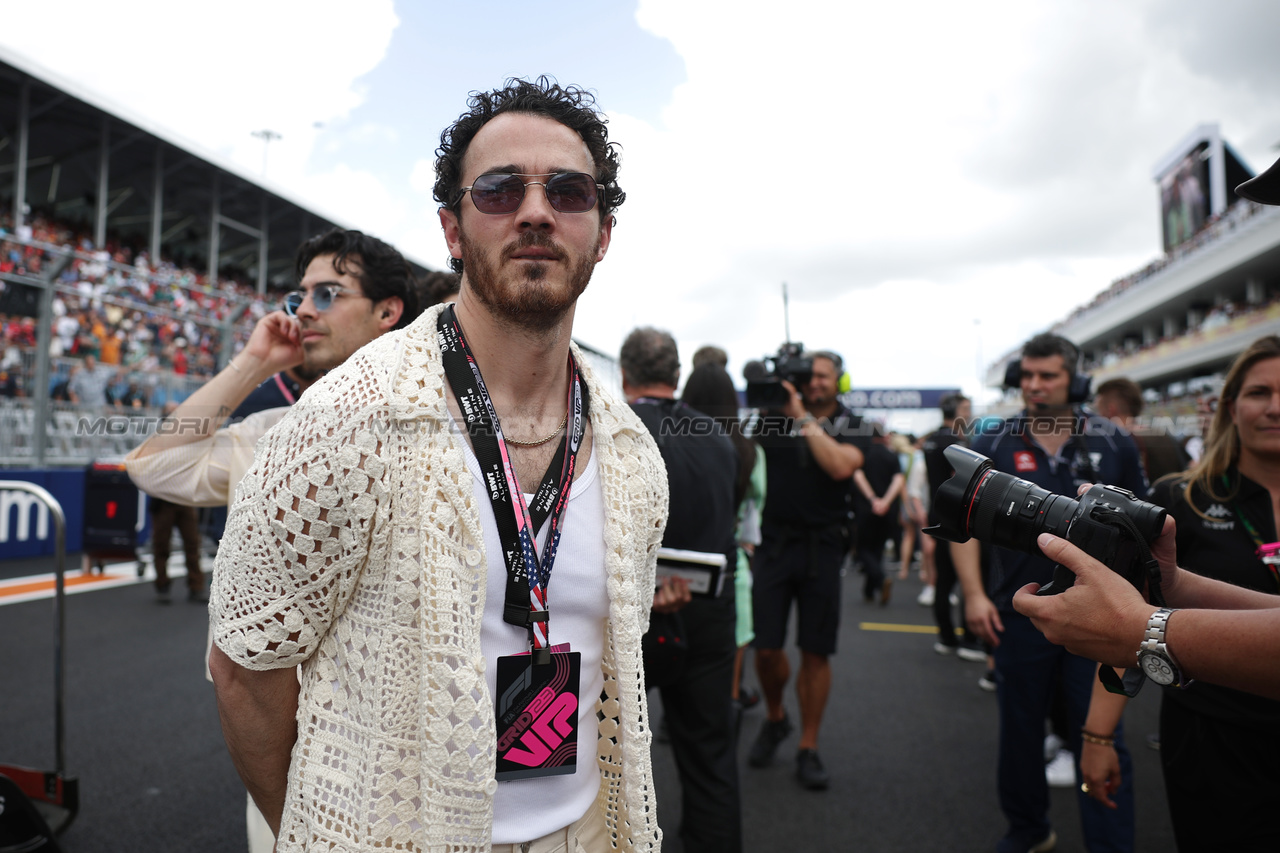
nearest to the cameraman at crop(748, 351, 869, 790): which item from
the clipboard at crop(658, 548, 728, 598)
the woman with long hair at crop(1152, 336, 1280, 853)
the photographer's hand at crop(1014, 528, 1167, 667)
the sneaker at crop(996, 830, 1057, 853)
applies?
the sneaker at crop(996, 830, 1057, 853)

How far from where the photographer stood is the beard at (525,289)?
1399 mm

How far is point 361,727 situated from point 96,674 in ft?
16.9

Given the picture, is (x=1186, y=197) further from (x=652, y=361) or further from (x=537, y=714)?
(x=537, y=714)

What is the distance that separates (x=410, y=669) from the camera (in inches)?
47.6

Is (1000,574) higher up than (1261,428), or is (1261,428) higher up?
(1261,428)

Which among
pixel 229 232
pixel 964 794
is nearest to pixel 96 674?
pixel 964 794

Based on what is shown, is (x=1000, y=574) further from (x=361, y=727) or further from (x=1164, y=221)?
(x=1164, y=221)

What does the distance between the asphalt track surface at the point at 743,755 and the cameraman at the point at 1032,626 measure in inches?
17.1

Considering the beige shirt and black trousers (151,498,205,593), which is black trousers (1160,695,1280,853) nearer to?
the beige shirt

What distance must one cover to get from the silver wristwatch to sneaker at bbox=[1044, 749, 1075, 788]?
313cm

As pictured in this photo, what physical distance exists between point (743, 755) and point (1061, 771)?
1720 mm

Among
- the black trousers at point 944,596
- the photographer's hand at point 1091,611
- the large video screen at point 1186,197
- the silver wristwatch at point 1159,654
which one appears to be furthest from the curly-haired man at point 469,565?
the large video screen at point 1186,197

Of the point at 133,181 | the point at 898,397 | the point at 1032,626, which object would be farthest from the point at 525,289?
the point at 898,397

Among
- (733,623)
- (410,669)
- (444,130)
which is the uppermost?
(444,130)
